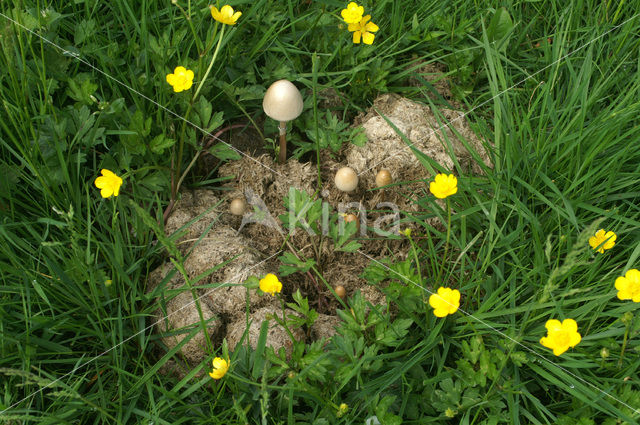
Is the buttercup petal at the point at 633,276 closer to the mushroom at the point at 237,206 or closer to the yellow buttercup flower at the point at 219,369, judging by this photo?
the yellow buttercup flower at the point at 219,369

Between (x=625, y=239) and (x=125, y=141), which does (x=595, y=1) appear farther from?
(x=125, y=141)

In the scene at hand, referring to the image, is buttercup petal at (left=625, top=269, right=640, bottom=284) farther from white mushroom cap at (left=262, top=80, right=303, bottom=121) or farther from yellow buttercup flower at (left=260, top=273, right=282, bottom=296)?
white mushroom cap at (left=262, top=80, right=303, bottom=121)

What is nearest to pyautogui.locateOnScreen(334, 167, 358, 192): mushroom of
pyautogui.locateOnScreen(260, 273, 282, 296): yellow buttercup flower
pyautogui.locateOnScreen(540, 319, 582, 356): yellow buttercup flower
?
pyautogui.locateOnScreen(260, 273, 282, 296): yellow buttercup flower

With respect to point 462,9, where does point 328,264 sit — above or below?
below

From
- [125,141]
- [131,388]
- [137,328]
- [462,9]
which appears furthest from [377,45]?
[131,388]

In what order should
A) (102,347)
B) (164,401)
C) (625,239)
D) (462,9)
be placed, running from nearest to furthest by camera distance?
(164,401), (102,347), (625,239), (462,9)

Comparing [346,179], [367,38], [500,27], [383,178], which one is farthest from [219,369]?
[500,27]
